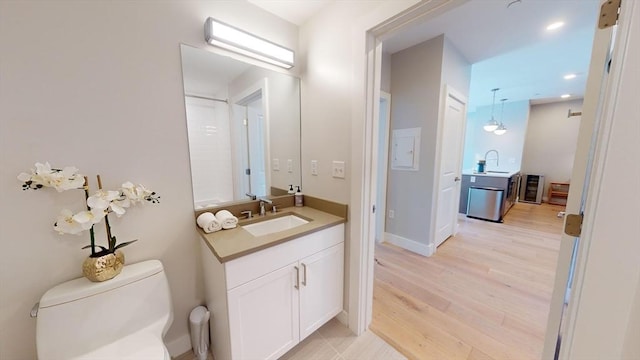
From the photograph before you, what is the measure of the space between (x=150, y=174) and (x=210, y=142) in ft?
1.30

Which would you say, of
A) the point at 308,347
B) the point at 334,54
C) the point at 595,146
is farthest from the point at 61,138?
the point at 595,146

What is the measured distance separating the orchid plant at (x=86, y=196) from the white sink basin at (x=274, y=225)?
26.6 inches

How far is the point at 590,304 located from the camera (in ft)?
2.43

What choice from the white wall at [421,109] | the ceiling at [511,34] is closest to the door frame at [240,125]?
the ceiling at [511,34]

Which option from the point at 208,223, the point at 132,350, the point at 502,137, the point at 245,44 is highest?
the point at 245,44

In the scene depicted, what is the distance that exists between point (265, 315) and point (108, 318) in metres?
0.74

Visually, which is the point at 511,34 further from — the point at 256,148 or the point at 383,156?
the point at 256,148

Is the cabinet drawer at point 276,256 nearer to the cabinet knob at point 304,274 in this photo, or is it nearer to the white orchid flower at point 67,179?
the cabinet knob at point 304,274

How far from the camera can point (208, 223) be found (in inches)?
52.3

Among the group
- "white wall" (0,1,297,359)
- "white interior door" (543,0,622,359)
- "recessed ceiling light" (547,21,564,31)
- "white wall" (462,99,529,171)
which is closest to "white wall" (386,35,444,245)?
"recessed ceiling light" (547,21,564,31)

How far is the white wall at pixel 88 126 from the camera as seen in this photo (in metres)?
0.93

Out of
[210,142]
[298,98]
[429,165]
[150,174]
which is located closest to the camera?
[150,174]

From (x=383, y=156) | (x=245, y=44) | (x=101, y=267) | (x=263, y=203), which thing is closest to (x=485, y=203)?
(x=383, y=156)

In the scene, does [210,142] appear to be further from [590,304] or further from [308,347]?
[590,304]
